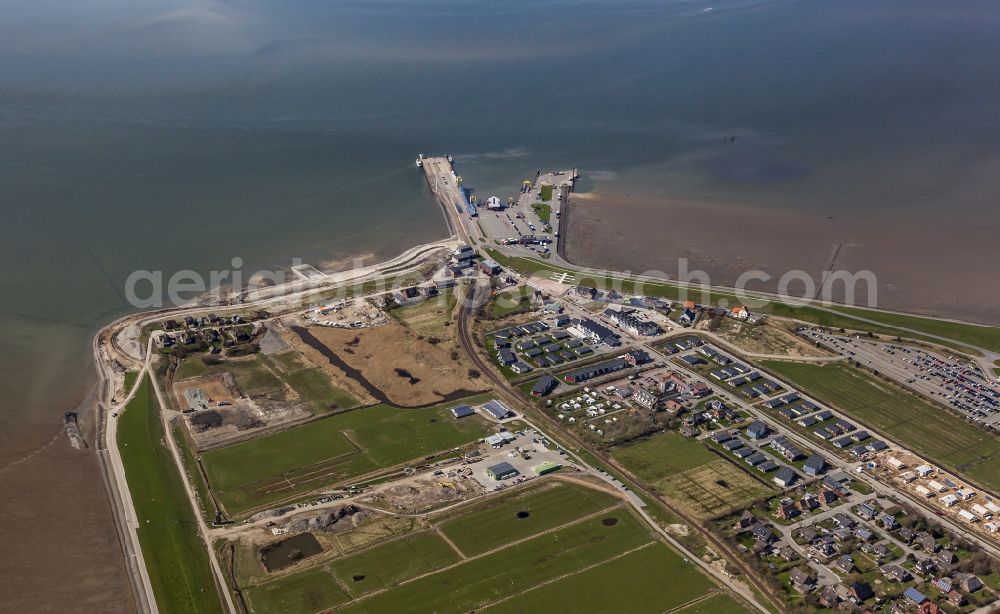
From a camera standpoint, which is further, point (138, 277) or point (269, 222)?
point (269, 222)

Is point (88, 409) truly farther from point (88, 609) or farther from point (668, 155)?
point (668, 155)

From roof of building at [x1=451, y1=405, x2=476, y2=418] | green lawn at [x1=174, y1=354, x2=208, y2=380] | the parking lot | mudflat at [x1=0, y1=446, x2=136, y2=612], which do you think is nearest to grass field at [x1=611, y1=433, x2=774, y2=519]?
roof of building at [x1=451, y1=405, x2=476, y2=418]

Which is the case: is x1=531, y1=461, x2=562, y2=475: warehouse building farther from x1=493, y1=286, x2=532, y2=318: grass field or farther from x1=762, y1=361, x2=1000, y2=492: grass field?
x1=493, y1=286, x2=532, y2=318: grass field

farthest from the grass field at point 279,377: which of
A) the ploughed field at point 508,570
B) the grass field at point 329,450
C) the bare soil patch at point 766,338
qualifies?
the bare soil patch at point 766,338

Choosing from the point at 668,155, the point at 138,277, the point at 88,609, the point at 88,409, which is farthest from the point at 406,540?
the point at 668,155

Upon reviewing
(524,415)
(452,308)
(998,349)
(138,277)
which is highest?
(138,277)

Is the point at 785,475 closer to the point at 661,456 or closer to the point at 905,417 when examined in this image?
the point at 661,456

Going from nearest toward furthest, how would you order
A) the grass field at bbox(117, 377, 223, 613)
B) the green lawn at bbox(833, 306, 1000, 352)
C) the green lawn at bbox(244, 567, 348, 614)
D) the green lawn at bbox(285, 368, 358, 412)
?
the green lawn at bbox(244, 567, 348, 614) < the grass field at bbox(117, 377, 223, 613) < the green lawn at bbox(285, 368, 358, 412) < the green lawn at bbox(833, 306, 1000, 352)

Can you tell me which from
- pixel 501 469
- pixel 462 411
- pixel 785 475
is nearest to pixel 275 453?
pixel 462 411
